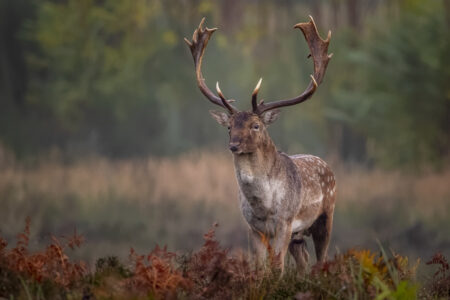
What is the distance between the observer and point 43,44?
25.8 m

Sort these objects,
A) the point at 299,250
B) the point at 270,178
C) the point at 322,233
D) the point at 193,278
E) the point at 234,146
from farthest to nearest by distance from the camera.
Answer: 1. the point at 322,233
2. the point at 299,250
3. the point at 270,178
4. the point at 234,146
5. the point at 193,278

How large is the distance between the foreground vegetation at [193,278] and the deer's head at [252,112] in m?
1.58

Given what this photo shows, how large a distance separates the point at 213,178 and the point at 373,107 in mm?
4792

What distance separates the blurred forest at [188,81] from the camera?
22281 mm

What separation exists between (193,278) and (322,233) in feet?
10.3

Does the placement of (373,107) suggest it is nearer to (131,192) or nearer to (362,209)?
(362,209)

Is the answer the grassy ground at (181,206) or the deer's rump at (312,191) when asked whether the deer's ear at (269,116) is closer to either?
the deer's rump at (312,191)

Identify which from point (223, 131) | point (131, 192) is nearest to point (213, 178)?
point (131, 192)

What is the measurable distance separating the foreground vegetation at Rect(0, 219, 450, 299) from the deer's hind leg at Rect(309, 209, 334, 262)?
2522mm

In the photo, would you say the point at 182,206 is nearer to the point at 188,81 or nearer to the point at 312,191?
the point at 188,81

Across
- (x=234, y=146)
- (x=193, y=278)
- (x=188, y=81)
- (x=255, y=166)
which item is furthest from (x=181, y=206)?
(x=193, y=278)

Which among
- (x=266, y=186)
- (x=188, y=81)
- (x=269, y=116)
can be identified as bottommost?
(x=266, y=186)

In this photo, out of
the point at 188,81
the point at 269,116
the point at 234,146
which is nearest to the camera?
the point at 234,146

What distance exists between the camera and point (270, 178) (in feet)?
27.2
